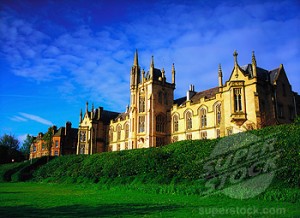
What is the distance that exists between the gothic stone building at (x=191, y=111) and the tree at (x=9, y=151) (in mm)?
17421

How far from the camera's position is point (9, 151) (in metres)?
74.7

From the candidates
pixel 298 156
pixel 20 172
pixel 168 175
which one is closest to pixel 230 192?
pixel 298 156

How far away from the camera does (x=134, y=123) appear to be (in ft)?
171

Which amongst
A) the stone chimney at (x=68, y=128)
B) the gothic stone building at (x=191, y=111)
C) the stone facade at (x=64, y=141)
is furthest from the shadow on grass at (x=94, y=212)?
the stone chimney at (x=68, y=128)

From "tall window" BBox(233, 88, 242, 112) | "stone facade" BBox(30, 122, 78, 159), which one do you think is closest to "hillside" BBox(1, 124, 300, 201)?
"tall window" BBox(233, 88, 242, 112)

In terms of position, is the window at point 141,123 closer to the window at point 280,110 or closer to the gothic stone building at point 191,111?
the gothic stone building at point 191,111

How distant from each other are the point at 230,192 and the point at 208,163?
426 centimetres

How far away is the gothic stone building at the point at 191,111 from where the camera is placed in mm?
34438

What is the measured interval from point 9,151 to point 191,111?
5578 cm

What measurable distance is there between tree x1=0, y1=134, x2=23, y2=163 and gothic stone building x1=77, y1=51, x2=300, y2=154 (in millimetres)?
17421

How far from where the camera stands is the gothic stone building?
34438 millimetres

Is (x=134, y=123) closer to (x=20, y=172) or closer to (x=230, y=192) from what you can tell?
(x=20, y=172)

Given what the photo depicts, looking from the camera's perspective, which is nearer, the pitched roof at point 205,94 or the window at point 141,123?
the pitched roof at point 205,94

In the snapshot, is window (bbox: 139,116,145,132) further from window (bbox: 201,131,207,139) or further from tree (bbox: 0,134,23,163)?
tree (bbox: 0,134,23,163)
